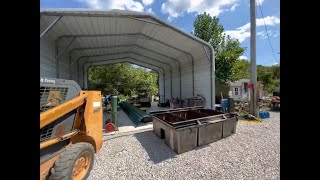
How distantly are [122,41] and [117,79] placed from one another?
712 inches

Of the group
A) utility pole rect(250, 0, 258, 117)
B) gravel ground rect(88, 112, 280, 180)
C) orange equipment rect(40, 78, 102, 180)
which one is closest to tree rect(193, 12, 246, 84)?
utility pole rect(250, 0, 258, 117)

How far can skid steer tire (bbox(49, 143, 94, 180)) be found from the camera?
2.94m

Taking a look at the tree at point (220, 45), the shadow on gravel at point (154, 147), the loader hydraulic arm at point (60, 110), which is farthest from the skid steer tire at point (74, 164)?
the tree at point (220, 45)

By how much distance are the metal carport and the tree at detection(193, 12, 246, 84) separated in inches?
249

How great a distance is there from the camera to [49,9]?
6.16m

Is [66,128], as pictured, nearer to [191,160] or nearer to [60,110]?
[60,110]

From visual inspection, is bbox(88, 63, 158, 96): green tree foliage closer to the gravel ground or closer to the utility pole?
the utility pole

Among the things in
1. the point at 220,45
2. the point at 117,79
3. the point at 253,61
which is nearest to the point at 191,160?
the point at 253,61

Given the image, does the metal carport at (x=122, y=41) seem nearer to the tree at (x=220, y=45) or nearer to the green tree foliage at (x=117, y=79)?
the tree at (x=220, y=45)

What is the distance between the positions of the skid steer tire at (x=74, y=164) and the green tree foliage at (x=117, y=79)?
82.4 feet

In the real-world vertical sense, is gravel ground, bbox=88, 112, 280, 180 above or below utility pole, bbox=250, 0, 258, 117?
below
